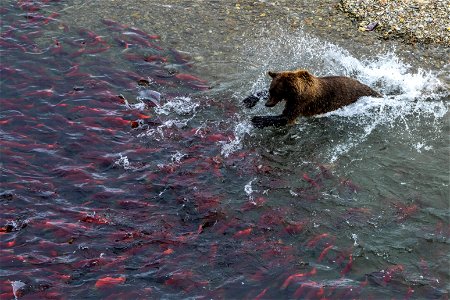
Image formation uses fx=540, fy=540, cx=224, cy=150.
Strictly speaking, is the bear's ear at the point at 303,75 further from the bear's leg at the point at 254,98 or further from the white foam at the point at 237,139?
the white foam at the point at 237,139

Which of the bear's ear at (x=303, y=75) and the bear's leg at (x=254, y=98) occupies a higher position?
the bear's ear at (x=303, y=75)

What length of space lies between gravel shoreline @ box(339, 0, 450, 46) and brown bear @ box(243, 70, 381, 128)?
2733 millimetres

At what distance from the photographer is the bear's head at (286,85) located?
31.2 ft

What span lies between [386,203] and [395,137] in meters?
1.84

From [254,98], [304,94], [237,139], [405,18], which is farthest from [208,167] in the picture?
[405,18]

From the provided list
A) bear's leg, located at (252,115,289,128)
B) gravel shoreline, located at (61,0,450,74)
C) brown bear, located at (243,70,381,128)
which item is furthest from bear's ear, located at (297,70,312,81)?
gravel shoreline, located at (61,0,450,74)

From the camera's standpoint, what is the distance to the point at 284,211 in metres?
8.22

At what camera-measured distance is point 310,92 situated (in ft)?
32.3

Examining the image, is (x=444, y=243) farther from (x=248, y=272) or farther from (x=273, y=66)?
(x=273, y=66)

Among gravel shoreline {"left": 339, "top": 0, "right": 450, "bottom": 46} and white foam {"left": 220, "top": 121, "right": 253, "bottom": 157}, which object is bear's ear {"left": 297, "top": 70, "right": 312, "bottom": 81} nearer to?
white foam {"left": 220, "top": 121, "right": 253, "bottom": 157}

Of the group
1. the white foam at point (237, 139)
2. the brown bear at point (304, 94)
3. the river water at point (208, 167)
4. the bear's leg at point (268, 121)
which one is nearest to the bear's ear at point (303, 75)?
the brown bear at point (304, 94)

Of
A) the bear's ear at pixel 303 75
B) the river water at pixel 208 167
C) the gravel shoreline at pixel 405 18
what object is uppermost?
the gravel shoreline at pixel 405 18

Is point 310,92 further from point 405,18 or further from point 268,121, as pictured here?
point 405,18

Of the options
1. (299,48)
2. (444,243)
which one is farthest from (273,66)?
(444,243)
